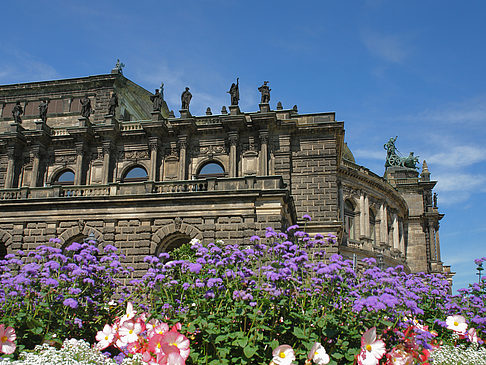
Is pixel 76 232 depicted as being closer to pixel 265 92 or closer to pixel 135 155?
pixel 135 155

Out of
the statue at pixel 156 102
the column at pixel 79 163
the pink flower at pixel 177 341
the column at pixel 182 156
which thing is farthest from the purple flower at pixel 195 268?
the column at pixel 79 163

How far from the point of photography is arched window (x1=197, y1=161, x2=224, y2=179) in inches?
1336

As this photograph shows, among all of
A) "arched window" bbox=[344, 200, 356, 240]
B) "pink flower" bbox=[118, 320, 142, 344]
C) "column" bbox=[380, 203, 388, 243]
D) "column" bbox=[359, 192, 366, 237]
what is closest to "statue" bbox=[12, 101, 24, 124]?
"arched window" bbox=[344, 200, 356, 240]

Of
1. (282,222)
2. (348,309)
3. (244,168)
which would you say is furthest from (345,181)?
(348,309)

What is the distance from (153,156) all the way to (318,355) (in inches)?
1060

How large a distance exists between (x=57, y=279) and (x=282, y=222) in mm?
15574

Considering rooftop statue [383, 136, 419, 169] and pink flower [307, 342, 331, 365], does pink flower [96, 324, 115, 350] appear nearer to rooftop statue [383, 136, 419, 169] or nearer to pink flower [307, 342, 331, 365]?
pink flower [307, 342, 331, 365]

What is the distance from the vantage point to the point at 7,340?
9.41 m

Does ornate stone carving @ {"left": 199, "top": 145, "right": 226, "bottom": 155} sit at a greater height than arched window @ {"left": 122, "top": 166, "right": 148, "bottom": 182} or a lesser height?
greater

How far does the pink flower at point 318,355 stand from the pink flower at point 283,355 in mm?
308

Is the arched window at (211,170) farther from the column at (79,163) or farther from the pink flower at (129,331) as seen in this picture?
the pink flower at (129,331)

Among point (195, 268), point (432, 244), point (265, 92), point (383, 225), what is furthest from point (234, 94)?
point (432, 244)

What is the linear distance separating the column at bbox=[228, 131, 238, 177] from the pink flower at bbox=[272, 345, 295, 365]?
79.4 ft

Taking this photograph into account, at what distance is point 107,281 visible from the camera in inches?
478
